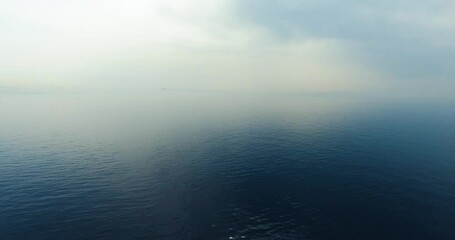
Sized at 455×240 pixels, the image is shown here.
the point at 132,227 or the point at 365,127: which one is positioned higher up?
the point at 365,127

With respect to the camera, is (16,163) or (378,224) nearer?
(378,224)

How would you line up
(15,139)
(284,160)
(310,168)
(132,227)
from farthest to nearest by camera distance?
(15,139)
(284,160)
(310,168)
(132,227)

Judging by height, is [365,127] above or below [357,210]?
above

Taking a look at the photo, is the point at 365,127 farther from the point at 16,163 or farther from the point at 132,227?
the point at 16,163

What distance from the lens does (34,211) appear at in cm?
7431

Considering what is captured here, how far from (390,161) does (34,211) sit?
429 feet

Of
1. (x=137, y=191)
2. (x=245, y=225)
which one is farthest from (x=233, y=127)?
(x=245, y=225)

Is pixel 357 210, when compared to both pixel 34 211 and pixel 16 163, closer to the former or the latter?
pixel 34 211

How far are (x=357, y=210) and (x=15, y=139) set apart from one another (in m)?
186

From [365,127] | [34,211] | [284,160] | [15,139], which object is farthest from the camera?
[365,127]

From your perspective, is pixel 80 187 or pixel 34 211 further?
pixel 80 187

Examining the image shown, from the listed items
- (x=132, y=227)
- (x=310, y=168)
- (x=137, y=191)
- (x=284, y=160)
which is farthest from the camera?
(x=284, y=160)

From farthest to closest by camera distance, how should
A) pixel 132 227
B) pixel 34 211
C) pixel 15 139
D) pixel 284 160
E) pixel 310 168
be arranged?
pixel 15 139 < pixel 284 160 < pixel 310 168 < pixel 34 211 < pixel 132 227

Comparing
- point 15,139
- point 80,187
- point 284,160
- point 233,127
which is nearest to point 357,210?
point 284,160
